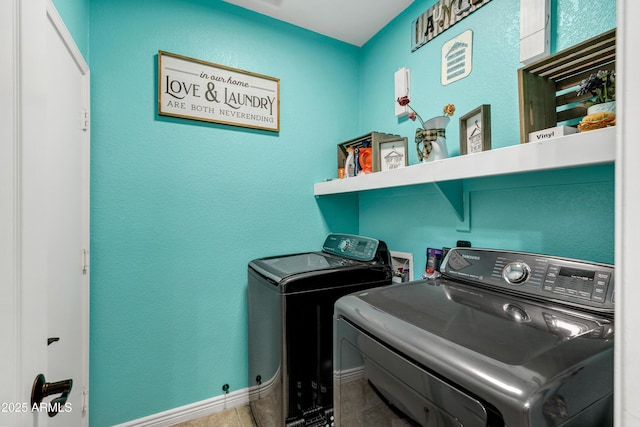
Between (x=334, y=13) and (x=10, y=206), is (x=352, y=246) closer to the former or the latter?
(x=10, y=206)

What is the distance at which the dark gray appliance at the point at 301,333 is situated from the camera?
1293 mm

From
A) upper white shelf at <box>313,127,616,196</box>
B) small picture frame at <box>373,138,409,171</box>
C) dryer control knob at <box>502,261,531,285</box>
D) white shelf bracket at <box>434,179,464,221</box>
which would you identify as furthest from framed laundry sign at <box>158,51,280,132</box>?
dryer control knob at <box>502,261,531,285</box>

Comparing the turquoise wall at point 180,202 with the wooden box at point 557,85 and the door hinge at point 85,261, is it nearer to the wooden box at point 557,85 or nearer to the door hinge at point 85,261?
the door hinge at point 85,261

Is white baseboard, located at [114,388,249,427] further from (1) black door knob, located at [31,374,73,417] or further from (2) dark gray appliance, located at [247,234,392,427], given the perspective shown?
(1) black door knob, located at [31,374,73,417]

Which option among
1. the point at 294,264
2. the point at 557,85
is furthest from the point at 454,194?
the point at 294,264

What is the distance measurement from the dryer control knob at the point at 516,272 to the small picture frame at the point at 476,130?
1.68 feet

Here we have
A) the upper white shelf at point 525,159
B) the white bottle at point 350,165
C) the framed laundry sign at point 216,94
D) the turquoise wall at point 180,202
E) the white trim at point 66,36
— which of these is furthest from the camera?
the white bottle at point 350,165

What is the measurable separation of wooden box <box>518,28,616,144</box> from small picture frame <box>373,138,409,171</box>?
2.30 feet

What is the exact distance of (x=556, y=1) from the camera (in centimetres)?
117

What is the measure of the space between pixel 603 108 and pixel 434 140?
0.64m

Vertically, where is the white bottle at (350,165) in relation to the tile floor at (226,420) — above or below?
above

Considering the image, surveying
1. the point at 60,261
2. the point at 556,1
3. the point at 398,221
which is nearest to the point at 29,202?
the point at 60,261

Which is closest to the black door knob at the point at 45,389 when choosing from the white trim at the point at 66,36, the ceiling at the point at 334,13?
Result: the white trim at the point at 66,36

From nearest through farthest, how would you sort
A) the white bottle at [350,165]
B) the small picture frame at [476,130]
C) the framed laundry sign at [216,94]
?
the small picture frame at [476,130]
the framed laundry sign at [216,94]
the white bottle at [350,165]
